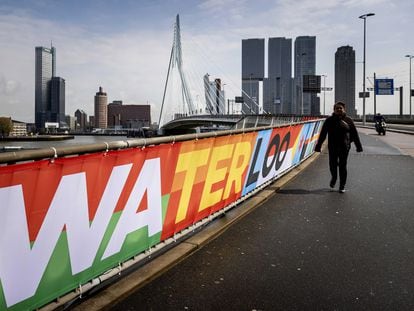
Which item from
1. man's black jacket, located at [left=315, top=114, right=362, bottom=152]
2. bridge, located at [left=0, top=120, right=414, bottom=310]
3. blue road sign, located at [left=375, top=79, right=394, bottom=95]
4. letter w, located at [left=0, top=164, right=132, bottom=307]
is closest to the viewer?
letter w, located at [left=0, top=164, right=132, bottom=307]

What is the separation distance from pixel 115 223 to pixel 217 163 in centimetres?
242

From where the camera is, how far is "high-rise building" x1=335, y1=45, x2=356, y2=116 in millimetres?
135125

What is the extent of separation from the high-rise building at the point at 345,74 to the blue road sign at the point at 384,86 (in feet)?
203

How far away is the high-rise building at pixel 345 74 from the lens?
135125 mm

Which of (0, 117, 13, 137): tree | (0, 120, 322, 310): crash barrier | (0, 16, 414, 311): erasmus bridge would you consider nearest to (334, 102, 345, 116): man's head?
(0, 16, 414, 311): erasmus bridge

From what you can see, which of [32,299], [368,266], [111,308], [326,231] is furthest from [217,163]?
[32,299]

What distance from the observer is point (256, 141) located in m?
7.54

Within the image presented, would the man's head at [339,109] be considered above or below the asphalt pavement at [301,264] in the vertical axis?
above

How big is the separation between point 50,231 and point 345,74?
145092 mm

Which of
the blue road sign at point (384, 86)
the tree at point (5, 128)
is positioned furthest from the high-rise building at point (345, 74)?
the tree at point (5, 128)

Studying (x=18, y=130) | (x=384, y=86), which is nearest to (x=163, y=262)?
(x=384, y=86)

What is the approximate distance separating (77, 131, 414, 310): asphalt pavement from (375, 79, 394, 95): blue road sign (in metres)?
68.5

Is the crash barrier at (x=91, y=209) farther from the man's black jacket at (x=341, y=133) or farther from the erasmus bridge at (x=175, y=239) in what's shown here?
the man's black jacket at (x=341, y=133)

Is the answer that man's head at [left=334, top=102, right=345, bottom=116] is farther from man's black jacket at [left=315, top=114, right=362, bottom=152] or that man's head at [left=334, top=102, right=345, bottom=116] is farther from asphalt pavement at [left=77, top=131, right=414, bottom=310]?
asphalt pavement at [left=77, top=131, right=414, bottom=310]
